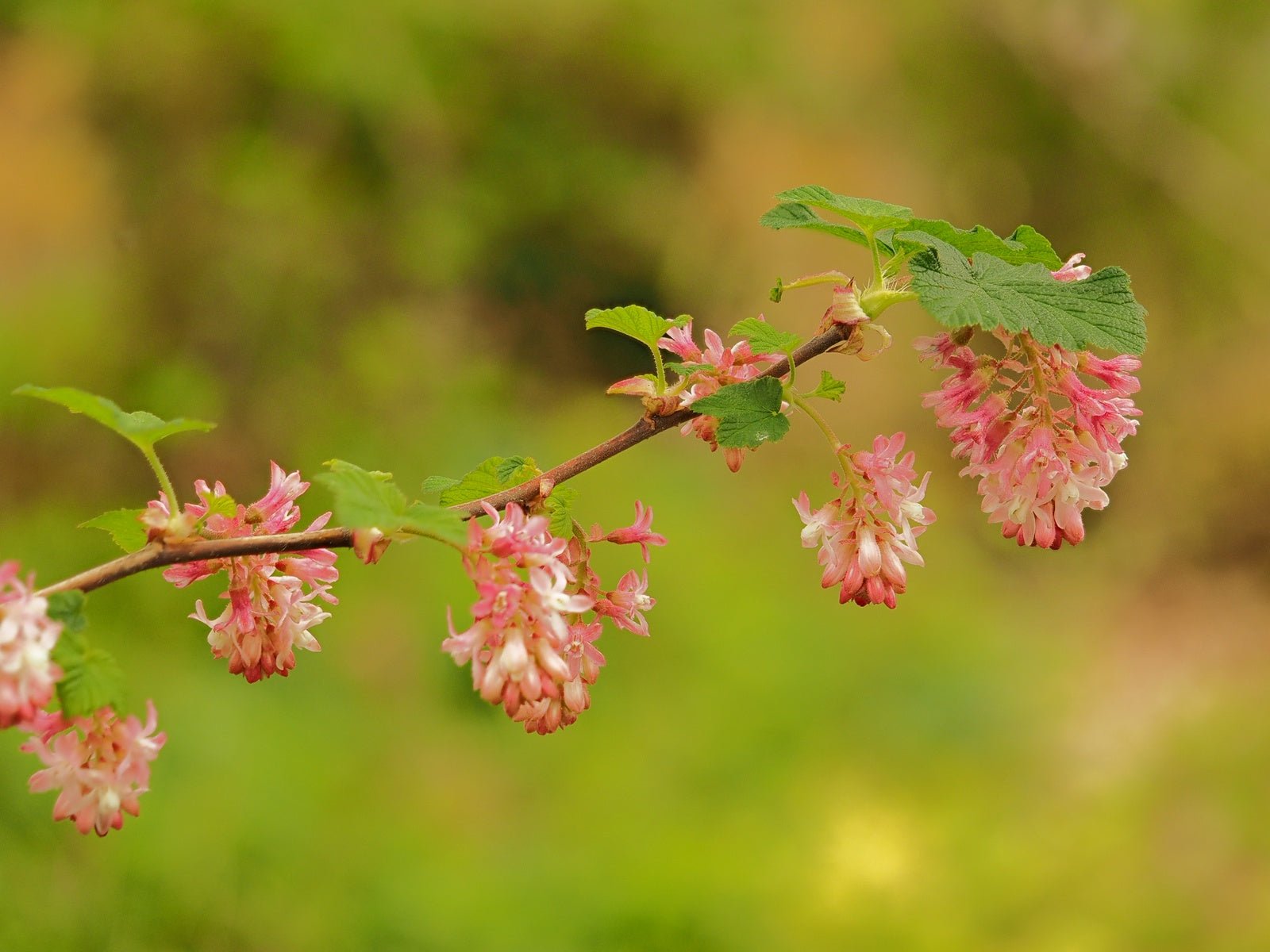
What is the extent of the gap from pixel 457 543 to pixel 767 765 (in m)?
2.88

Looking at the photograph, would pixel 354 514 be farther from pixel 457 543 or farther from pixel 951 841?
pixel 951 841

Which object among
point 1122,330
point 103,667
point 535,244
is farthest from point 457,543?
point 535,244

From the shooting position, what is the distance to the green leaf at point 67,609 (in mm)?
651

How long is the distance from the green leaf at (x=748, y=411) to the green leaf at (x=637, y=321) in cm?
9

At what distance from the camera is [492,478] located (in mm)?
851

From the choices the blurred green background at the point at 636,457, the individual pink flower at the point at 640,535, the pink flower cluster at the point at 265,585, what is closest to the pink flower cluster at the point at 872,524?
the individual pink flower at the point at 640,535

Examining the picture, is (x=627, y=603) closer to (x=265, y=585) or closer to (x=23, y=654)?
(x=265, y=585)

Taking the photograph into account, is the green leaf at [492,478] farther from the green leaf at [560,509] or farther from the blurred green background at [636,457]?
the blurred green background at [636,457]

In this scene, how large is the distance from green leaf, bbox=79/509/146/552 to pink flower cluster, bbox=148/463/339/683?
0.14ft

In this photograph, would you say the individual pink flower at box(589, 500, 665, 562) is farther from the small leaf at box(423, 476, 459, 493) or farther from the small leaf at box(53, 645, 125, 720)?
the small leaf at box(53, 645, 125, 720)

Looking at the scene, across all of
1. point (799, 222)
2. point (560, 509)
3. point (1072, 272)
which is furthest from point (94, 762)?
point (1072, 272)

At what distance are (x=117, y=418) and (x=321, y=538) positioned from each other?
5.2 inches

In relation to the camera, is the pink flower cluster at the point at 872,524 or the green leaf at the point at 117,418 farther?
the pink flower cluster at the point at 872,524

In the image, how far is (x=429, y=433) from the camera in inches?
168
